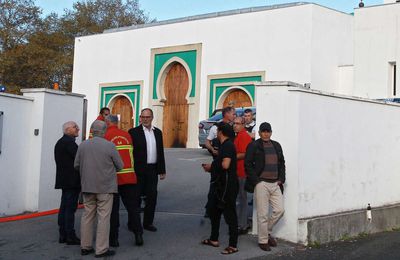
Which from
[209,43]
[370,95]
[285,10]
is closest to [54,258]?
[370,95]

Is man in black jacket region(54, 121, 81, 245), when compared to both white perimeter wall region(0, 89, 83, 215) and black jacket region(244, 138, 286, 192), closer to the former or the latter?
white perimeter wall region(0, 89, 83, 215)

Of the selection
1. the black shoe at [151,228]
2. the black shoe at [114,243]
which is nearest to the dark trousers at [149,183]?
the black shoe at [151,228]

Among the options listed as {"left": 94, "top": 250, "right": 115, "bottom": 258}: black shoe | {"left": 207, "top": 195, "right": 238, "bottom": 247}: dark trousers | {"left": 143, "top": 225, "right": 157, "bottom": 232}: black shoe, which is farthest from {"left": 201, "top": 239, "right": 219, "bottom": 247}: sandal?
{"left": 94, "top": 250, "right": 115, "bottom": 258}: black shoe

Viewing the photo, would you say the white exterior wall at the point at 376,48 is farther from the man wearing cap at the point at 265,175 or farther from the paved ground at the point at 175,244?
the man wearing cap at the point at 265,175

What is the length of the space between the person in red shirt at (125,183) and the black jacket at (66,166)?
621mm

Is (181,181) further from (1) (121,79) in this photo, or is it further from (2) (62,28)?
(2) (62,28)

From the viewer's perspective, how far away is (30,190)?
10742mm

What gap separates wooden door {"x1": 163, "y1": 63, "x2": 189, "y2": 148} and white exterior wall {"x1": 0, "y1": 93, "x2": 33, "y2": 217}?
19.5 meters

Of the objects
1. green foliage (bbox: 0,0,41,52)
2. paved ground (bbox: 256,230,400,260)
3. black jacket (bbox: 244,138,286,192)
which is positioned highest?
green foliage (bbox: 0,0,41,52)

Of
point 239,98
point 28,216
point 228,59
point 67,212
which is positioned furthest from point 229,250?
point 228,59

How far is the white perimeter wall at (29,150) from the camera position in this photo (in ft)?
34.0

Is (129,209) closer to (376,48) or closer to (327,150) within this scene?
(327,150)

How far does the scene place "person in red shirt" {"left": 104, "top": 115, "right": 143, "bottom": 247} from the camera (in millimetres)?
8312

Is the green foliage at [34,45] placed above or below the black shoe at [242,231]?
above
